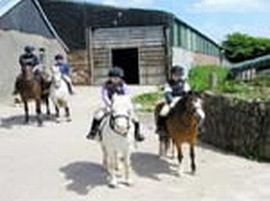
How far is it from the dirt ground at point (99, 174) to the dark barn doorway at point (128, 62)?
26.1 metres

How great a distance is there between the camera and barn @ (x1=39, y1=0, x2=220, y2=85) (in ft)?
133

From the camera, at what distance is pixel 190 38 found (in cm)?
5009

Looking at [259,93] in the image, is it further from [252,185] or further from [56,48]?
[56,48]

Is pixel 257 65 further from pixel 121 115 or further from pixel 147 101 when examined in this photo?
pixel 121 115

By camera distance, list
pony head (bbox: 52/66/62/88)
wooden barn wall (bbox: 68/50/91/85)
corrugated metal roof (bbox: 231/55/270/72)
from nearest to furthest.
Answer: pony head (bbox: 52/66/62/88), corrugated metal roof (bbox: 231/55/270/72), wooden barn wall (bbox: 68/50/91/85)

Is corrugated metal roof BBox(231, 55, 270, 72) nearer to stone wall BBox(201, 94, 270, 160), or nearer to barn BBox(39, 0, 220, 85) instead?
barn BBox(39, 0, 220, 85)

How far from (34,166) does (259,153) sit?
15.2 ft

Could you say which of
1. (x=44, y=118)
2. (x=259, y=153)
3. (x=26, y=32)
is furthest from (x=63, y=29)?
(x=259, y=153)

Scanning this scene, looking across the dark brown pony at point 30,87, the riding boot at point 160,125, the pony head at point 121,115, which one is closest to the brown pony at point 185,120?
the riding boot at point 160,125

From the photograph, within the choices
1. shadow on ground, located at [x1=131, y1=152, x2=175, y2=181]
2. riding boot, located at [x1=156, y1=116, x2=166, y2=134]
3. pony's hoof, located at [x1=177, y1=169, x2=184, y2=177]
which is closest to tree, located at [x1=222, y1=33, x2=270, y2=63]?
shadow on ground, located at [x1=131, y1=152, x2=175, y2=181]

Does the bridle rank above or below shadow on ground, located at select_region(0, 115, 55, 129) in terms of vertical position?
above

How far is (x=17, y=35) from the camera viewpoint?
98.1 ft

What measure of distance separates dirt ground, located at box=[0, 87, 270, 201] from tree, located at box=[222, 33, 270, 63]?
51.7 metres

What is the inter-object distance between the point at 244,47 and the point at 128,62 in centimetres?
2714
